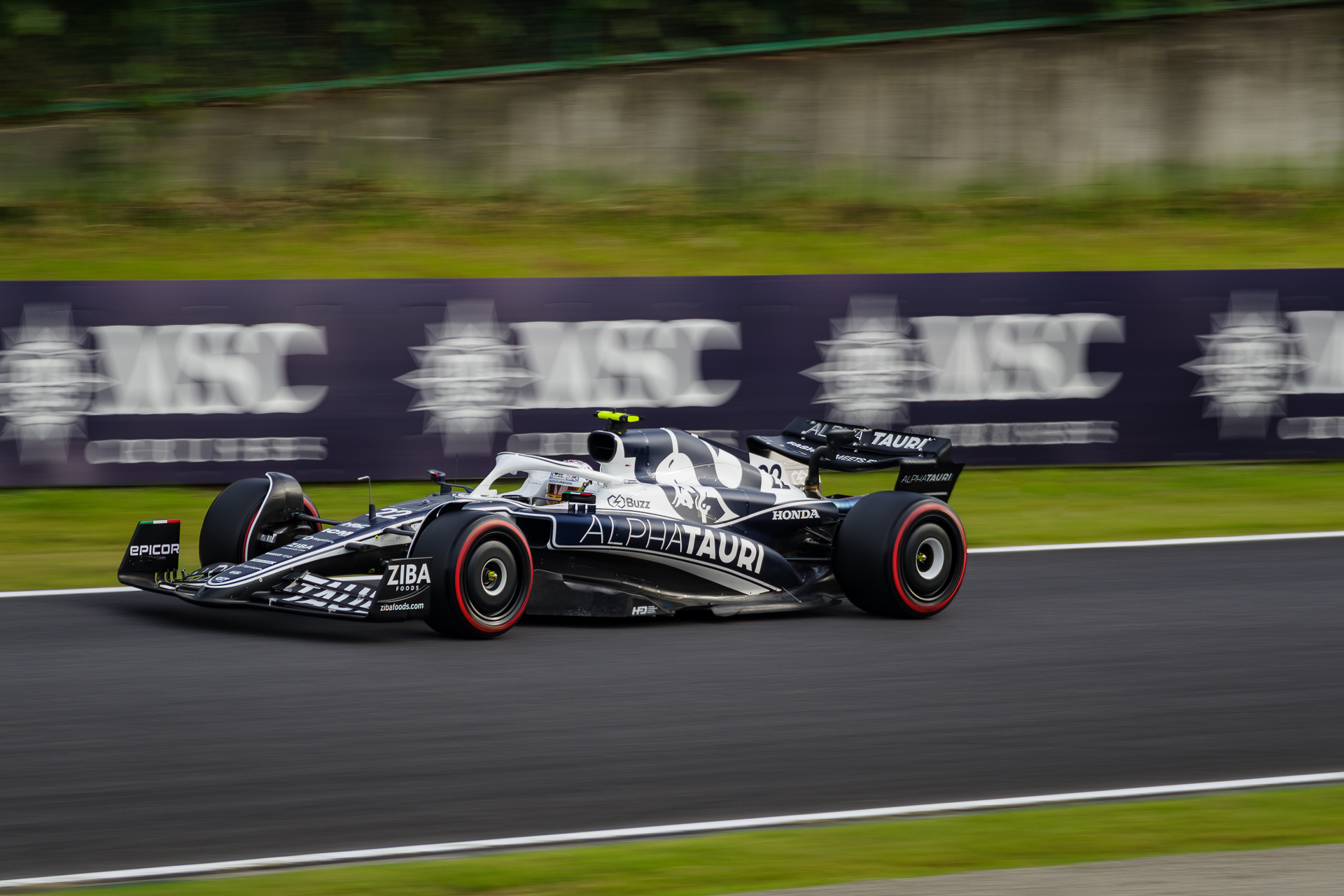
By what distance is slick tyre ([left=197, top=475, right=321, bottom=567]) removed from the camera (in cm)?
935

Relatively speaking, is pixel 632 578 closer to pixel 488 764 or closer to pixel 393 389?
pixel 488 764

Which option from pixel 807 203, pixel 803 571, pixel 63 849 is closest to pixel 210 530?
pixel 803 571

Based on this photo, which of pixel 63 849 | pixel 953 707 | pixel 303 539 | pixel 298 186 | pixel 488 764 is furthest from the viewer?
pixel 298 186

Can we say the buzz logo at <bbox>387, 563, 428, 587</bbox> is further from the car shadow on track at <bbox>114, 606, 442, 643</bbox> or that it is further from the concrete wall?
the concrete wall

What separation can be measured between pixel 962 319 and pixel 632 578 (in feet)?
20.5

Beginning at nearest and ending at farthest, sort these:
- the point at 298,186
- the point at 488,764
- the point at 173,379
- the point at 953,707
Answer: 1. the point at 488,764
2. the point at 953,707
3. the point at 173,379
4. the point at 298,186

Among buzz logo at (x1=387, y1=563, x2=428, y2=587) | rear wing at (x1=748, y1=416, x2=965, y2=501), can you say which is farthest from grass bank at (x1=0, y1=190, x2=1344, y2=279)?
buzz logo at (x1=387, y1=563, x2=428, y2=587)

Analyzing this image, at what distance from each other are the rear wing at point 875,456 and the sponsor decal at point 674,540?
2.71ft

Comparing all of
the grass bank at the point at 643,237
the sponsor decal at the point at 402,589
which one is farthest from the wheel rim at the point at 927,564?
the grass bank at the point at 643,237

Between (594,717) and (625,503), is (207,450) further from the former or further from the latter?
(594,717)

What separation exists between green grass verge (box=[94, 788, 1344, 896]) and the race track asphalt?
32cm

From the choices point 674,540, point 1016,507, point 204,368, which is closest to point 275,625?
point 674,540

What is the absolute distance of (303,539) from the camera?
8.73m

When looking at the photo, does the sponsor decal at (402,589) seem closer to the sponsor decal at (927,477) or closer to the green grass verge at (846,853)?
the green grass verge at (846,853)
